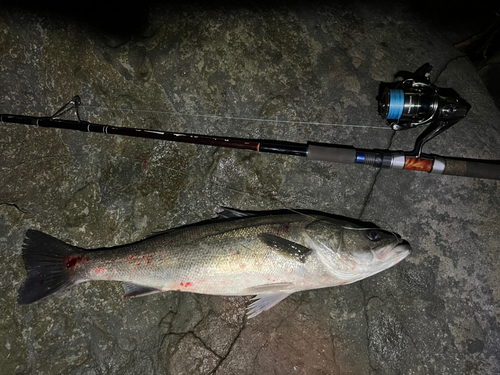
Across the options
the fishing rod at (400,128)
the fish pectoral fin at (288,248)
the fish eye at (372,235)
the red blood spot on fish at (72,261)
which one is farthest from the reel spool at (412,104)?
the red blood spot on fish at (72,261)

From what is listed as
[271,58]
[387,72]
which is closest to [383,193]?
[387,72]

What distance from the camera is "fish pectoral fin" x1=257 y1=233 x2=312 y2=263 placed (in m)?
2.63

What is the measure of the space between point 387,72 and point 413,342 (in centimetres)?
291

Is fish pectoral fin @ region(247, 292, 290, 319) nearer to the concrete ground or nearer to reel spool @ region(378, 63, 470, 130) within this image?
the concrete ground

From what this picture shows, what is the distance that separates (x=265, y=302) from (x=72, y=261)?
6.36ft

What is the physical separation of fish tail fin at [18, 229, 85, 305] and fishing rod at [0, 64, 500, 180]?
3.86ft

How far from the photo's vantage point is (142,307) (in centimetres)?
309

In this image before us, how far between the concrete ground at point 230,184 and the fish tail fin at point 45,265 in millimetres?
221

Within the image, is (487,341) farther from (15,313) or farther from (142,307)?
(15,313)

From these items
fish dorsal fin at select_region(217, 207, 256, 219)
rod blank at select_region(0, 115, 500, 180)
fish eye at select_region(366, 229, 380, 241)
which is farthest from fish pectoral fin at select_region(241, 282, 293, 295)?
rod blank at select_region(0, 115, 500, 180)

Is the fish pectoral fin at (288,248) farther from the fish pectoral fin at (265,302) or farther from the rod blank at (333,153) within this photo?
the rod blank at (333,153)

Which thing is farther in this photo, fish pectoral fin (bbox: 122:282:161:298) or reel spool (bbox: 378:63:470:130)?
fish pectoral fin (bbox: 122:282:161:298)

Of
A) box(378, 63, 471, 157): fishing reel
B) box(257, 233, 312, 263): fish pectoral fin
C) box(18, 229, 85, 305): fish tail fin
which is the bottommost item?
box(18, 229, 85, 305): fish tail fin

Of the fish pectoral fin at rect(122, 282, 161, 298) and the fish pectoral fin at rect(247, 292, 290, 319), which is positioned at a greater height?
the fish pectoral fin at rect(122, 282, 161, 298)
